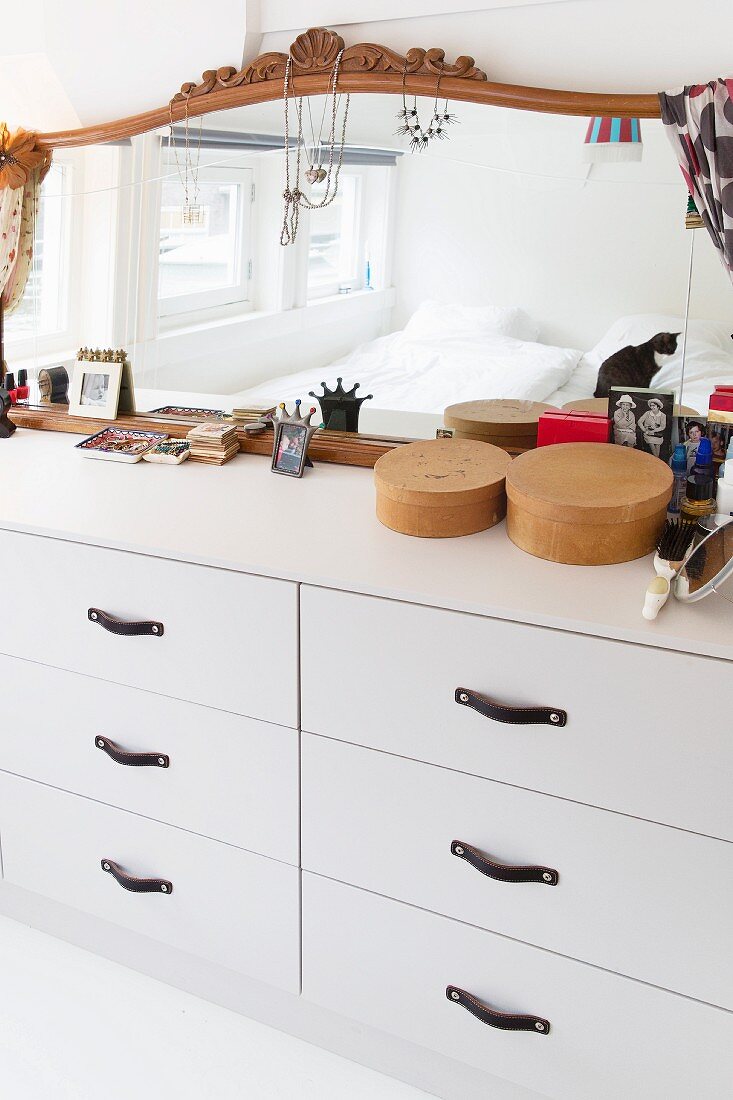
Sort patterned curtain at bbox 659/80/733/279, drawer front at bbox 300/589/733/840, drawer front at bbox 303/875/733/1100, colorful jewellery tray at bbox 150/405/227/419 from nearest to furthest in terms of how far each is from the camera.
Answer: drawer front at bbox 300/589/733/840 → drawer front at bbox 303/875/733/1100 → patterned curtain at bbox 659/80/733/279 → colorful jewellery tray at bbox 150/405/227/419

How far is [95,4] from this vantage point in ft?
6.37

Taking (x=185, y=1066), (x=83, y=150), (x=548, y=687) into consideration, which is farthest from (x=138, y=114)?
(x=185, y=1066)

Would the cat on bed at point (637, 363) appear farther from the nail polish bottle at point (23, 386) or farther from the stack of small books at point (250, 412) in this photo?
the nail polish bottle at point (23, 386)

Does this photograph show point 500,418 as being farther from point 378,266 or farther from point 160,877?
point 160,877

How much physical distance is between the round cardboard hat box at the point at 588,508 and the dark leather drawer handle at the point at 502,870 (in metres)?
0.43

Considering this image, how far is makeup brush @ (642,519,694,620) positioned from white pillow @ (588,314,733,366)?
0.31 m

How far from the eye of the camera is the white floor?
1.60m

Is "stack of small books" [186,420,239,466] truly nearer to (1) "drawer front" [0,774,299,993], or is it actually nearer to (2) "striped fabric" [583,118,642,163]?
(1) "drawer front" [0,774,299,993]

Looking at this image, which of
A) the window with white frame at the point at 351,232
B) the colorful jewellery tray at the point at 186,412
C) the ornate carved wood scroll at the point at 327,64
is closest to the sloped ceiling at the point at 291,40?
the ornate carved wood scroll at the point at 327,64

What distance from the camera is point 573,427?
5.44ft

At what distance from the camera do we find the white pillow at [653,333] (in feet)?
5.17

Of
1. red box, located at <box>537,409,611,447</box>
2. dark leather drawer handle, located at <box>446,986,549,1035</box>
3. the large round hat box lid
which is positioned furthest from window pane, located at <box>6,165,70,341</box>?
dark leather drawer handle, located at <box>446,986,549,1035</box>

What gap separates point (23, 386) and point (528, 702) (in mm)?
1409

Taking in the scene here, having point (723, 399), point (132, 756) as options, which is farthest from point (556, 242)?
point (132, 756)
